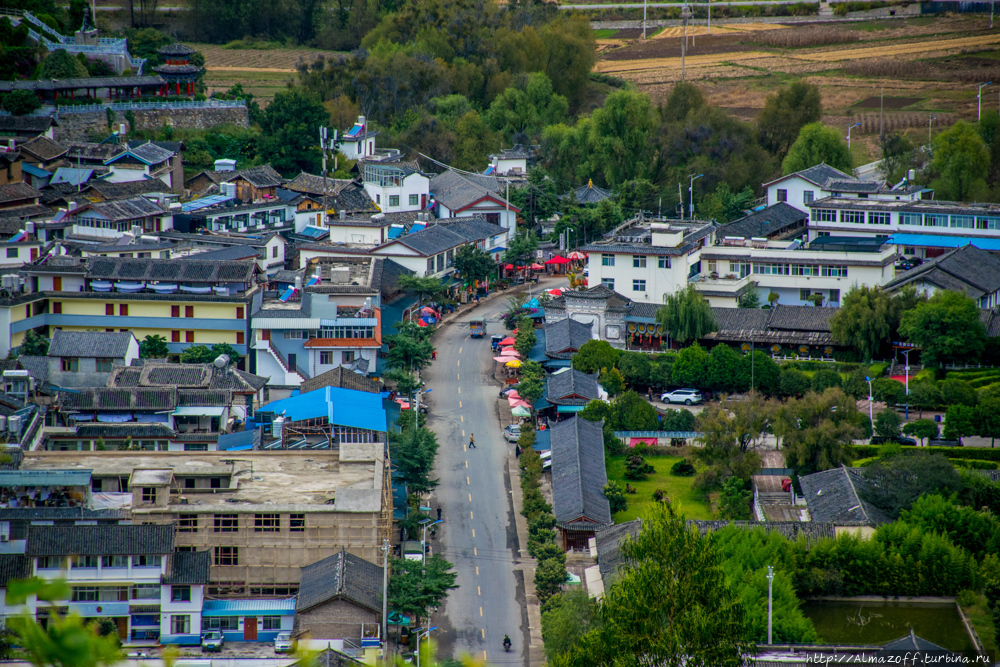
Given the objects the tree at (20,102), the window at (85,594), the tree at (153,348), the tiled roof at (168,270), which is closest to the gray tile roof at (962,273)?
the tiled roof at (168,270)

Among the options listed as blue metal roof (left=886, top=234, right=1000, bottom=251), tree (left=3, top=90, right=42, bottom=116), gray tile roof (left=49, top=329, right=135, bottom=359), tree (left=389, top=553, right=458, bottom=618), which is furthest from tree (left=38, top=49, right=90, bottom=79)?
tree (left=389, top=553, right=458, bottom=618)

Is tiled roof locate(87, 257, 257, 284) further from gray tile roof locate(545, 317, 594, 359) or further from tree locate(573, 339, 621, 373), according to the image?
tree locate(573, 339, 621, 373)

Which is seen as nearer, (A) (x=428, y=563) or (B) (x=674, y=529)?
(B) (x=674, y=529)

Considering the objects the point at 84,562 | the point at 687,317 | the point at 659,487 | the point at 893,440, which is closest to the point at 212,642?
the point at 84,562

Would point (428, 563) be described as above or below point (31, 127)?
below

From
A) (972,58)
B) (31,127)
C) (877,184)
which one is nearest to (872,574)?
(877,184)

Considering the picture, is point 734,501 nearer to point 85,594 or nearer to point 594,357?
point 594,357

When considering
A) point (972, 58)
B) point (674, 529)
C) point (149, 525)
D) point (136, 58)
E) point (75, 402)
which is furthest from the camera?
point (972, 58)

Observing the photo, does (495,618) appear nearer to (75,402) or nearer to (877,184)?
(75,402)

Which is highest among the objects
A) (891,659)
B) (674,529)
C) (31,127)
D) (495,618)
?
(31,127)
